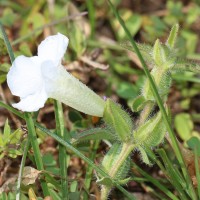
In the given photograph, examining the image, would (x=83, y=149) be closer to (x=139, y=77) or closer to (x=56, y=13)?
(x=139, y=77)

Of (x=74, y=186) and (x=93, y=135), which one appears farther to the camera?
(x=74, y=186)

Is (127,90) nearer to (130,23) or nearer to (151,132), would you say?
(130,23)

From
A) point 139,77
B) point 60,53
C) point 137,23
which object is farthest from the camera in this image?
point 137,23

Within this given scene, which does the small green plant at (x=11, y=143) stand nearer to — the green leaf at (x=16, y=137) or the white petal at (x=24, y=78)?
the green leaf at (x=16, y=137)

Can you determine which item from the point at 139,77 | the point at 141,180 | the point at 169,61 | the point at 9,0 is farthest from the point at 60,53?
the point at 9,0

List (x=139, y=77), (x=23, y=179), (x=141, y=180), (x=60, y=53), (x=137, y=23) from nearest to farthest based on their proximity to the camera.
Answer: (x=60, y=53), (x=23, y=179), (x=141, y=180), (x=139, y=77), (x=137, y=23)

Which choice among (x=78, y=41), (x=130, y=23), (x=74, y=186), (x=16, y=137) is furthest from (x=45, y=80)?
(x=130, y=23)
